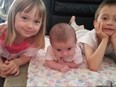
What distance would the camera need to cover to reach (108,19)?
1333 mm

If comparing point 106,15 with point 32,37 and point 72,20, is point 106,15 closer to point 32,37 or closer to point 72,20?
point 32,37

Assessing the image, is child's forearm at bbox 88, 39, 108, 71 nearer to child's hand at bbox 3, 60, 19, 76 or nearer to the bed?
the bed

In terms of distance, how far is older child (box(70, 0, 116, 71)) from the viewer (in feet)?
4.19

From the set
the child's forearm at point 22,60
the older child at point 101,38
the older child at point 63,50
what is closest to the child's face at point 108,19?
the older child at point 101,38

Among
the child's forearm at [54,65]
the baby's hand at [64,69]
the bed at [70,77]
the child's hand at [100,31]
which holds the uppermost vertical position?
the child's hand at [100,31]

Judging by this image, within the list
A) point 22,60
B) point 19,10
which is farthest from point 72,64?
point 19,10

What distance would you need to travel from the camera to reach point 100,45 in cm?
130

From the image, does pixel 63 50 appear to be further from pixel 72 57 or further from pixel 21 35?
pixel 21 35

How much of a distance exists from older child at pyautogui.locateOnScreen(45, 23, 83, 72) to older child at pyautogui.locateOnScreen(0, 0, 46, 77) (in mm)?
120

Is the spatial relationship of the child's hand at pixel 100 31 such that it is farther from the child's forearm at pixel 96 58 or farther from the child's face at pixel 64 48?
the child's face at pixel 64 48

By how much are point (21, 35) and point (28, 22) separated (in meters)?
0.11

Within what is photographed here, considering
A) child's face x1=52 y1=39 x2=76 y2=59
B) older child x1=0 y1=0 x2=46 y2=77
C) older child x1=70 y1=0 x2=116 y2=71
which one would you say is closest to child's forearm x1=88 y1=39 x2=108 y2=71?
older child x1=70 y1=0 x2=116 y2=71

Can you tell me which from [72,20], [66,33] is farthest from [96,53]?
[72,20]

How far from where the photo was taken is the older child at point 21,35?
1254 mm
